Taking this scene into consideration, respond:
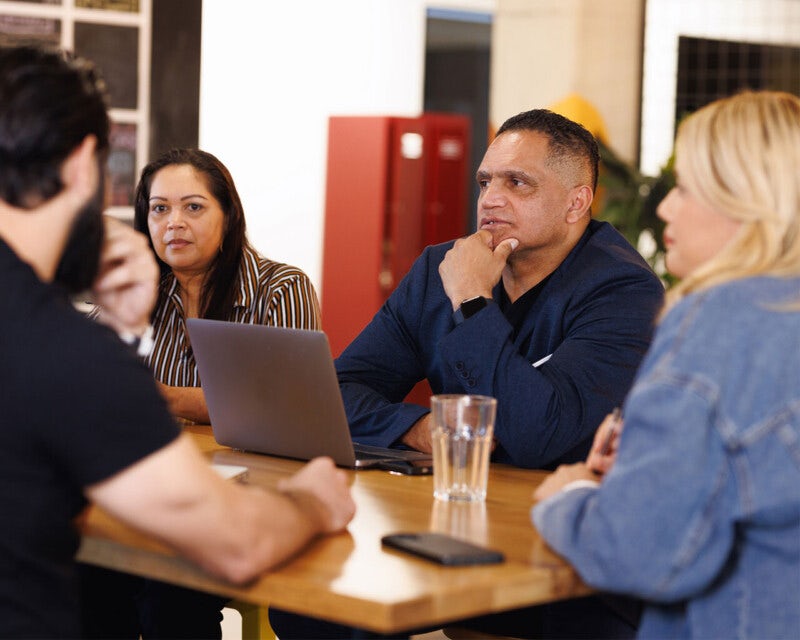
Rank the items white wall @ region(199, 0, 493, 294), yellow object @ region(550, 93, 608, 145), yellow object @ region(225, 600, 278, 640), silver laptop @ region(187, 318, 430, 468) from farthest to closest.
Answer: yellow object @ region(550, 93, 608, 145) < white wall @ region(199, 0, 493, 294) < yellow object @ region(225, 600, 278, 640) < silver laptop @ region(187, 318, 430, 468)

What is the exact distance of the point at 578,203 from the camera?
2.60 m

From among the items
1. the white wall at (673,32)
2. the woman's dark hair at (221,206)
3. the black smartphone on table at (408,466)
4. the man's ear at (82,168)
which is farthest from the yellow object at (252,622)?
the white wall at (673,32)

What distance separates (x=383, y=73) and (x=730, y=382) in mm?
4681

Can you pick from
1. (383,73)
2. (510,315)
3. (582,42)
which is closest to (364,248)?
(383,73)

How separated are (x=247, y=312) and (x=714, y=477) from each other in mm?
1767

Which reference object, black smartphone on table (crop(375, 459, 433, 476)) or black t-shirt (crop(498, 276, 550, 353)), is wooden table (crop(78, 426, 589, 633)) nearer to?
black smartphone on table (crop(375, 459, 433, 476))

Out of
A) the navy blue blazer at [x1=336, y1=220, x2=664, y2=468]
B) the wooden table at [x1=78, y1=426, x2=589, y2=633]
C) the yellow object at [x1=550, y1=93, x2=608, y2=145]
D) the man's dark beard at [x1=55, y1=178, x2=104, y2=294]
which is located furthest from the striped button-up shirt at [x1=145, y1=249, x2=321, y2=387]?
the yellow object at [x1=550, y1=93, x2=608, y2=145]

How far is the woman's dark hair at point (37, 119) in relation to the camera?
1.32 meters

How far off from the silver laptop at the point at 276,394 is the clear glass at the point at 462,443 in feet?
0.69

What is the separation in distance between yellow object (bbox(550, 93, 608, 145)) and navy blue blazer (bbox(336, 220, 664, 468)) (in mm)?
3845

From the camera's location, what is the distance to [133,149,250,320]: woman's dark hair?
3.04m

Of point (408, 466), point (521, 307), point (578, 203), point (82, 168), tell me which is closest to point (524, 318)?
point (521, 307)

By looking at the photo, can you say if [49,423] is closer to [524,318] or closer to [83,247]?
[83,247]

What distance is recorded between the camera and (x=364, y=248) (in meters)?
5.36
